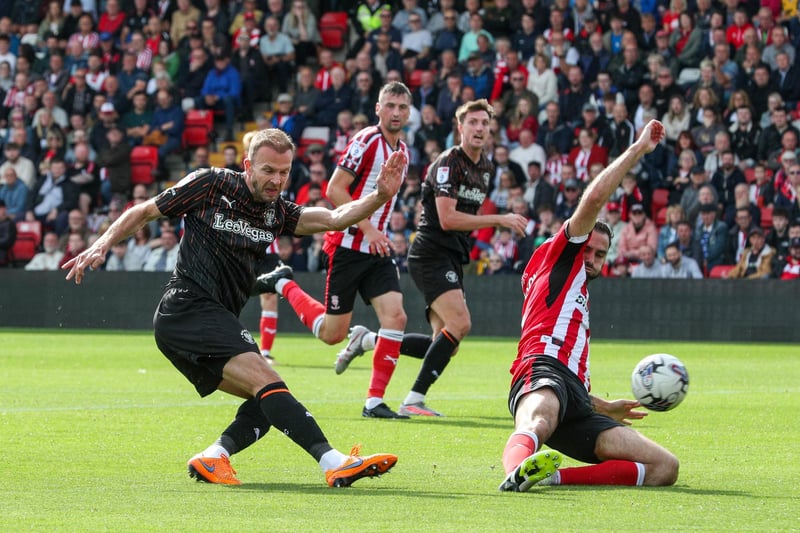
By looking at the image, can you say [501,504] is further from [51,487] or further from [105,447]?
[105,447]

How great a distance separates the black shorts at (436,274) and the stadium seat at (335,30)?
56.0 feet

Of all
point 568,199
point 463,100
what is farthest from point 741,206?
point 463,100

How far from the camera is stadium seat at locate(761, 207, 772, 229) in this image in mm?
21066

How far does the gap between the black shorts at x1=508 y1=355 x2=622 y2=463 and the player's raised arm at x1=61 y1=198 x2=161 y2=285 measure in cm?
212

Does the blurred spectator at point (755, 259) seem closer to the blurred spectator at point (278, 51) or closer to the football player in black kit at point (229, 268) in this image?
the blurred spectator at point (278, 51)

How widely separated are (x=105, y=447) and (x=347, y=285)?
3244 mm

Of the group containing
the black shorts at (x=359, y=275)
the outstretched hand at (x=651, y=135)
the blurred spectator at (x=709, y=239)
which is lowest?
the black shorts at (x=359, y=275)

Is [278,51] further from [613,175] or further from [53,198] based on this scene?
[613,175]

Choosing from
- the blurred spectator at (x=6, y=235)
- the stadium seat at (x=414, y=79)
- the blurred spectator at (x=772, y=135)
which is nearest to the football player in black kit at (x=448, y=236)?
the blurred spectator at (x=772, y=135)

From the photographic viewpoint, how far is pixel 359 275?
36.9 feet

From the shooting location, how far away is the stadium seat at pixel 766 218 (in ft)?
69.1

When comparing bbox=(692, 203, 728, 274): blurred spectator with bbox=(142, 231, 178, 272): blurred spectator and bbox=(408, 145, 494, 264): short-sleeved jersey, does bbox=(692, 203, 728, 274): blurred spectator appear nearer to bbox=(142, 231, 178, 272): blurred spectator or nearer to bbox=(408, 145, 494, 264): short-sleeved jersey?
bbox=(142, 231, 178, 272): blurred spectator

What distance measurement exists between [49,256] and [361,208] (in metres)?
18.9

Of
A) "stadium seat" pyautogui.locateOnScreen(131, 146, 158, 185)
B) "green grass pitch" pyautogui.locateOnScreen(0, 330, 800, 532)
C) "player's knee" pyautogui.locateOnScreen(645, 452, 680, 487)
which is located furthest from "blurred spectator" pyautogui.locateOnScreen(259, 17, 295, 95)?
"player's knee" pyautogui.locateOnScreen(645, 452, 680, 487)
